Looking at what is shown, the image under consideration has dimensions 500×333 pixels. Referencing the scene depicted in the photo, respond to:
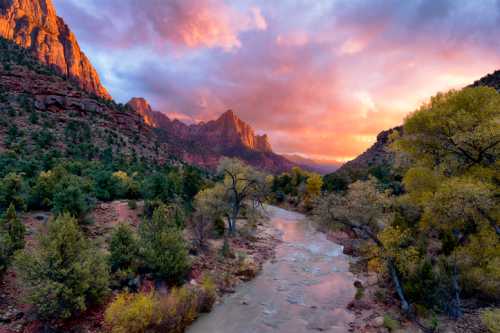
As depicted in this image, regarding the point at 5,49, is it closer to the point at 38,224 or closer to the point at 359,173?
the point at 38,224

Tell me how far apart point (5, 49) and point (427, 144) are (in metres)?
83.3

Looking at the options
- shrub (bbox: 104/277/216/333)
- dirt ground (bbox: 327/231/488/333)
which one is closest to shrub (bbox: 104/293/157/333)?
shrub (bbox: 104/277/216/333)

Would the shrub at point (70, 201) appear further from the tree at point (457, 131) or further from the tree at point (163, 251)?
the tree at point (457, 131)

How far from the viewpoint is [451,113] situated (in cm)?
897

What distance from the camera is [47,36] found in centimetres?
10731

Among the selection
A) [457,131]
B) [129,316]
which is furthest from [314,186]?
[129,316]

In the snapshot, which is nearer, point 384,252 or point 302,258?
point 384,252

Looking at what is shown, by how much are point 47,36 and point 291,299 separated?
489ft

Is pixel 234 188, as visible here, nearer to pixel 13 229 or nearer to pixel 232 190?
pixel 232 190

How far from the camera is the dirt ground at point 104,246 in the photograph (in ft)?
25.7

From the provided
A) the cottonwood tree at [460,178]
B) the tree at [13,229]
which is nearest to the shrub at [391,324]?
the cottonwood tree at [460,178]

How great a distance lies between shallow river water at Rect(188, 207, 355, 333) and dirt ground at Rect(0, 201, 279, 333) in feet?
3.63

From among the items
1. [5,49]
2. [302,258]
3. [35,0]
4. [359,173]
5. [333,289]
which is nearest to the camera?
[333,289]

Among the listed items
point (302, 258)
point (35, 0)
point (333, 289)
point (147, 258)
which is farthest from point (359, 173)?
point (35, 0)
